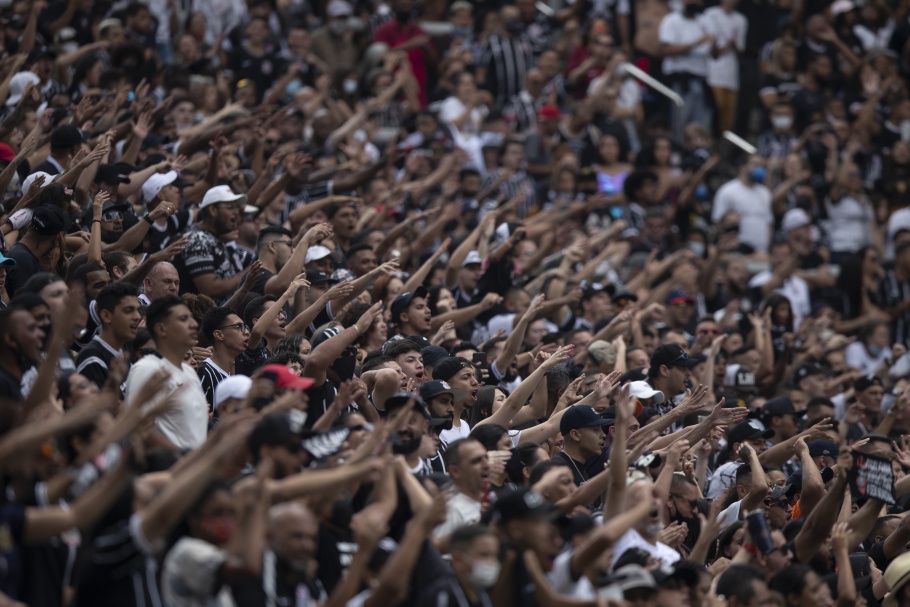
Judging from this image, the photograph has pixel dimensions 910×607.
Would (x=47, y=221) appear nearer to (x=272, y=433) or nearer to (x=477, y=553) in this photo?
(x=272, y=433)

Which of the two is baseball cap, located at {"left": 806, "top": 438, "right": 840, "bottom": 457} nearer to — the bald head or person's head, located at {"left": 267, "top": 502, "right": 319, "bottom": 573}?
the bald head

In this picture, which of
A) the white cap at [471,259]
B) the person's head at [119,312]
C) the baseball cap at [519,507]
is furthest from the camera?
the white cap at [471,259]

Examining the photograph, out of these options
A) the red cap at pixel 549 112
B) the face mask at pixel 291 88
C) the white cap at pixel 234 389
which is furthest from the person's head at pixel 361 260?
the red cap at pixel 549 112

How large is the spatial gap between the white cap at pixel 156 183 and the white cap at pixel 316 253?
1270 mm

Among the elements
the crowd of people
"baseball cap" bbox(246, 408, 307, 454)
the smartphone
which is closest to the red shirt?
the crowd of people

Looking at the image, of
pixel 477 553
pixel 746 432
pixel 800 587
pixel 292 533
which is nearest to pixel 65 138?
pixel 746 432

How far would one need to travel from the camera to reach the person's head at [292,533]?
6.27 metres

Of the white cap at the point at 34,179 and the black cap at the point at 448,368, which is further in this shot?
the white cap at the point at 34,179

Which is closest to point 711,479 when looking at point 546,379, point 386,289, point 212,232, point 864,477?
point 546,379

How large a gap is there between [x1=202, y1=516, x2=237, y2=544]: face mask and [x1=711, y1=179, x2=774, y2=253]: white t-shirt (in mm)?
14135

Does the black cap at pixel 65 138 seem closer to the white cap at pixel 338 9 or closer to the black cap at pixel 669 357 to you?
the black cap at pixel 669 357

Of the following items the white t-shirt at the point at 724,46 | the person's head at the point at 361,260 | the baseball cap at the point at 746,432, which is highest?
the person's head at the point at 361,260

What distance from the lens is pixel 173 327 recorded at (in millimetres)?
8211

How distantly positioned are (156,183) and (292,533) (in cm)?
622
